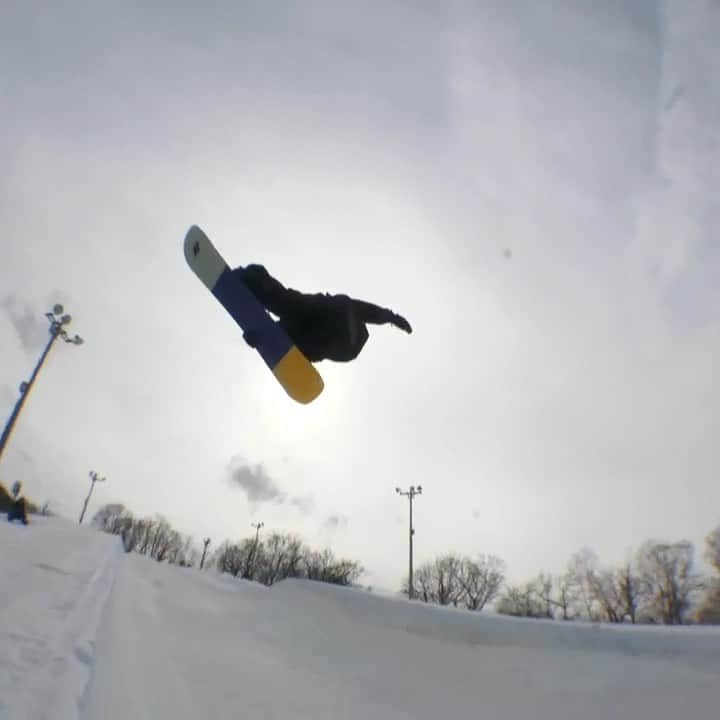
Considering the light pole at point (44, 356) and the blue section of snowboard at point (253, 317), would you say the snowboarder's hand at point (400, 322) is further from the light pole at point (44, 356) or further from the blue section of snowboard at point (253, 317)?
A: the light pole at point (44, 356)

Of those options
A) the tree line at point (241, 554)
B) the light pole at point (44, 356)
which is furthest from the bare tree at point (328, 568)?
the light pole at point (44, 356)

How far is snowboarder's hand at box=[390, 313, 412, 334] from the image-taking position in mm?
3836

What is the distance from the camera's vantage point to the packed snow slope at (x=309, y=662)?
2.25 metres

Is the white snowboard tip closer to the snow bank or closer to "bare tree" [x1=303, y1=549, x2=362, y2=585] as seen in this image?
the snow bank

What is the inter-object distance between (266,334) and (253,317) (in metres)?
0.21

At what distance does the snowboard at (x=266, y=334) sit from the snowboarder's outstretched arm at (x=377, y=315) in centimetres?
64

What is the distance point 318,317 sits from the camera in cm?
367

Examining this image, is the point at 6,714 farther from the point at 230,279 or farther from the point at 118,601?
the point at 118,601

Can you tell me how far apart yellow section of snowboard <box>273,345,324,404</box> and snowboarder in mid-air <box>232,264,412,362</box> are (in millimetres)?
173

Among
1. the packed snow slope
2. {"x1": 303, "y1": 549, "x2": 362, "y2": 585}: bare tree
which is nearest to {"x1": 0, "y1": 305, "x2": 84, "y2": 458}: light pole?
the packed snow slope

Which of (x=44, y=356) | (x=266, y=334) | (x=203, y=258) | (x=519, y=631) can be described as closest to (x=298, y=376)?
(x=266, y=334)

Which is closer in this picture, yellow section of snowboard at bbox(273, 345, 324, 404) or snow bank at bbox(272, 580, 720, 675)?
snow bank at bbox(272, 580, 720, 675)

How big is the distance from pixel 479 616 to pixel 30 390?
1423 centimetres

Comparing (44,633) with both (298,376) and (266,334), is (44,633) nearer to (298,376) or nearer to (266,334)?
(298,376)
